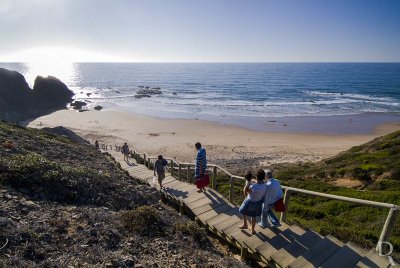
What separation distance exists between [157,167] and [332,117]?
3673 centimetres

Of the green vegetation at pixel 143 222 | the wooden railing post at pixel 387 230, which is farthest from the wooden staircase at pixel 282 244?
the green vegetation at pixel 143 222

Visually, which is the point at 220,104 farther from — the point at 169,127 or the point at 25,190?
the point at 25,190

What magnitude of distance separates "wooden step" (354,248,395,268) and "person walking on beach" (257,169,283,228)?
153 cm

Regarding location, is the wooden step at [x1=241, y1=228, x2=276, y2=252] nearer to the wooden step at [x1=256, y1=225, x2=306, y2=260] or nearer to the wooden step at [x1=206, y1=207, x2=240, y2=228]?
the wooden step at [x1=256, y1=225, x2=306, y2=260]

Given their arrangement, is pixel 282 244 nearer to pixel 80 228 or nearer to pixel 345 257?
pixel 345 257

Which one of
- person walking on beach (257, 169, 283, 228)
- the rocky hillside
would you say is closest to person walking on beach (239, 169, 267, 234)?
person walking on beach (257, 169, 283, 228)

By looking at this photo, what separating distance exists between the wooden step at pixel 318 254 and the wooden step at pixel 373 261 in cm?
44

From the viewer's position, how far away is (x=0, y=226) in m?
3.85

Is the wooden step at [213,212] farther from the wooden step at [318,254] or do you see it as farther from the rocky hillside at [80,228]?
the wooden step at [318,254]

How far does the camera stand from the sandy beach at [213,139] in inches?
860

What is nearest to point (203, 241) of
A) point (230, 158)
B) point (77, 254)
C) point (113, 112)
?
point (77, 254)

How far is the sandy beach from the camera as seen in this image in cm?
2184

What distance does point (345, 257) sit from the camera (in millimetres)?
3787

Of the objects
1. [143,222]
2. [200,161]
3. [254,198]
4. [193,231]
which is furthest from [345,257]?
[200,161]
